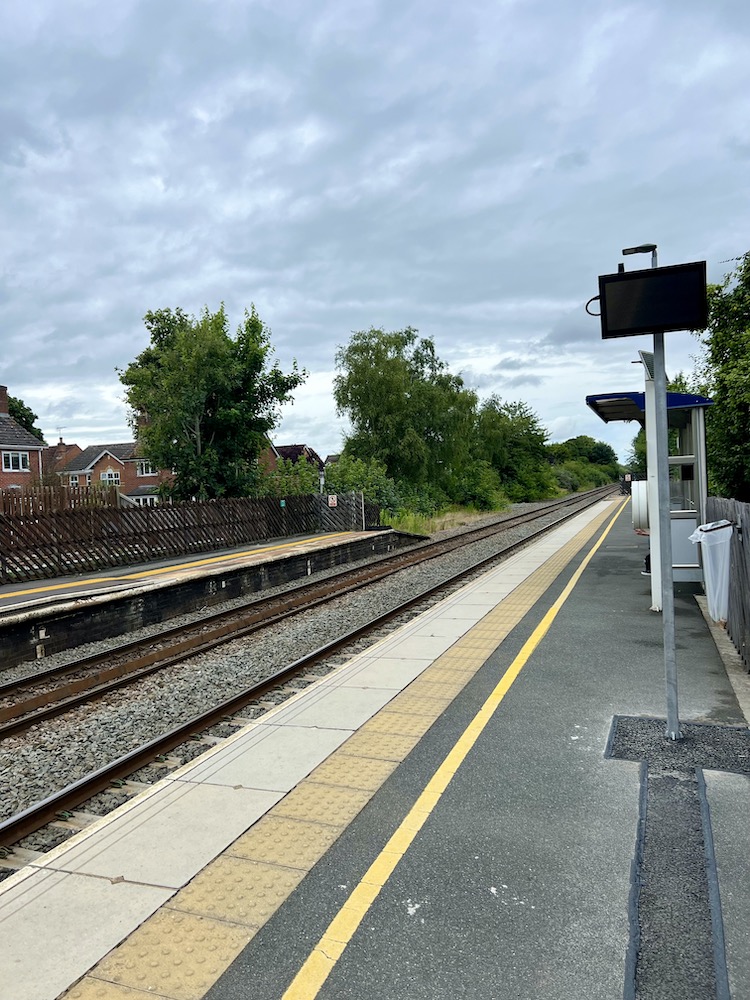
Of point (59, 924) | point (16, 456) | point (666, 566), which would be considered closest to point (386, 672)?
point (666, 566)

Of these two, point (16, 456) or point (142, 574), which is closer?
point (142, 574)

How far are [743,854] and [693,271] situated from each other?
11.8 feet

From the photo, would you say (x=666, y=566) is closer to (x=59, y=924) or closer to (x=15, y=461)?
(x=59, y=924)

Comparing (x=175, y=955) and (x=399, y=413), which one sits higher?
(x=399, y=413)

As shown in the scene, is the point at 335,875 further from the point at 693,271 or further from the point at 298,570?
the point at 298,570

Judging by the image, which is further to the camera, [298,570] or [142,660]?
[298,570]

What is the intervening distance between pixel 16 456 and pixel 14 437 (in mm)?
1186

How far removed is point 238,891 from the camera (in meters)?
3.45

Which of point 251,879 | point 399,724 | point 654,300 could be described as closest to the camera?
point 251,879

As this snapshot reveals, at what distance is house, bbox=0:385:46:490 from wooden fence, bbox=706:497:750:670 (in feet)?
137

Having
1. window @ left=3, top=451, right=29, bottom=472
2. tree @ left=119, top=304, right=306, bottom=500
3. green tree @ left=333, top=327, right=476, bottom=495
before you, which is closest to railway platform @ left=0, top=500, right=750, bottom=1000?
tree @ left=119, top=304, right=306, bottom=500

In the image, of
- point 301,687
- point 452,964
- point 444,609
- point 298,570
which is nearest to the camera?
point 452,964

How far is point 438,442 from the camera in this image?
4634 cm

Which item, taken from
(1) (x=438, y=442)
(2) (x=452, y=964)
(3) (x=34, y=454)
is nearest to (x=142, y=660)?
(2) (x=452, y=964)
